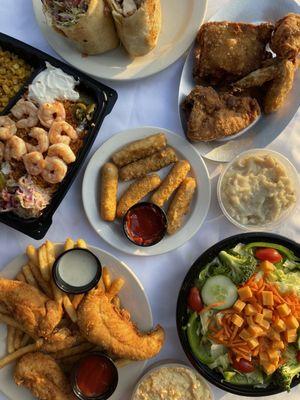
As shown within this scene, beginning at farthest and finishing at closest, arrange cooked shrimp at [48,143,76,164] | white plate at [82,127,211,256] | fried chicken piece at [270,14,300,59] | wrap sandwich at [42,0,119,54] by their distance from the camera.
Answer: white plate at [82,127,211,256], fried chicken piece at [270,14,300,59], cooked shrimp at [48,143,76,164], wrap sandwich at [42,0,119,54]

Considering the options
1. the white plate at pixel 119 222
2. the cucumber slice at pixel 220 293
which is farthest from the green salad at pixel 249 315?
the white plate at pixel 119 222

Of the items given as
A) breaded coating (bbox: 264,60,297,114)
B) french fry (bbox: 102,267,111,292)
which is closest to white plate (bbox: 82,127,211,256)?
french fry (bbox: 102,267,111,292)

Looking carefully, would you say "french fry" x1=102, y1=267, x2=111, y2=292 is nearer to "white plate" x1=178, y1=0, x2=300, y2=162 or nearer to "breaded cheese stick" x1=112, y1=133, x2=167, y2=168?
"breaded cheese stick" x1=112, y1=133, x2=167, y2=168

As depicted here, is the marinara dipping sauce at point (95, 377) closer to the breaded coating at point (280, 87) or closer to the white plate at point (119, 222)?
the white plate at point (119, 222)

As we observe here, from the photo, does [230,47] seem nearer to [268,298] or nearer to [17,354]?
[268,298]

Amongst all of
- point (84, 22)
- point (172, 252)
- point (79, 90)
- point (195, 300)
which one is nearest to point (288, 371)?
point (195, 300)

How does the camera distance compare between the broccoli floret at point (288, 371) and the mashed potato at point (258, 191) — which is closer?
the broccoli floret at point (288, 371)

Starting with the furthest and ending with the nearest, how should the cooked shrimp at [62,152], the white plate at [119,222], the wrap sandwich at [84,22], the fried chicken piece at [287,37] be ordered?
the white plate at [119,222] < the fried chicken piece at [287,37] < the cooked shrimp at [62,152] < the wrap sandwich at [84,22]
